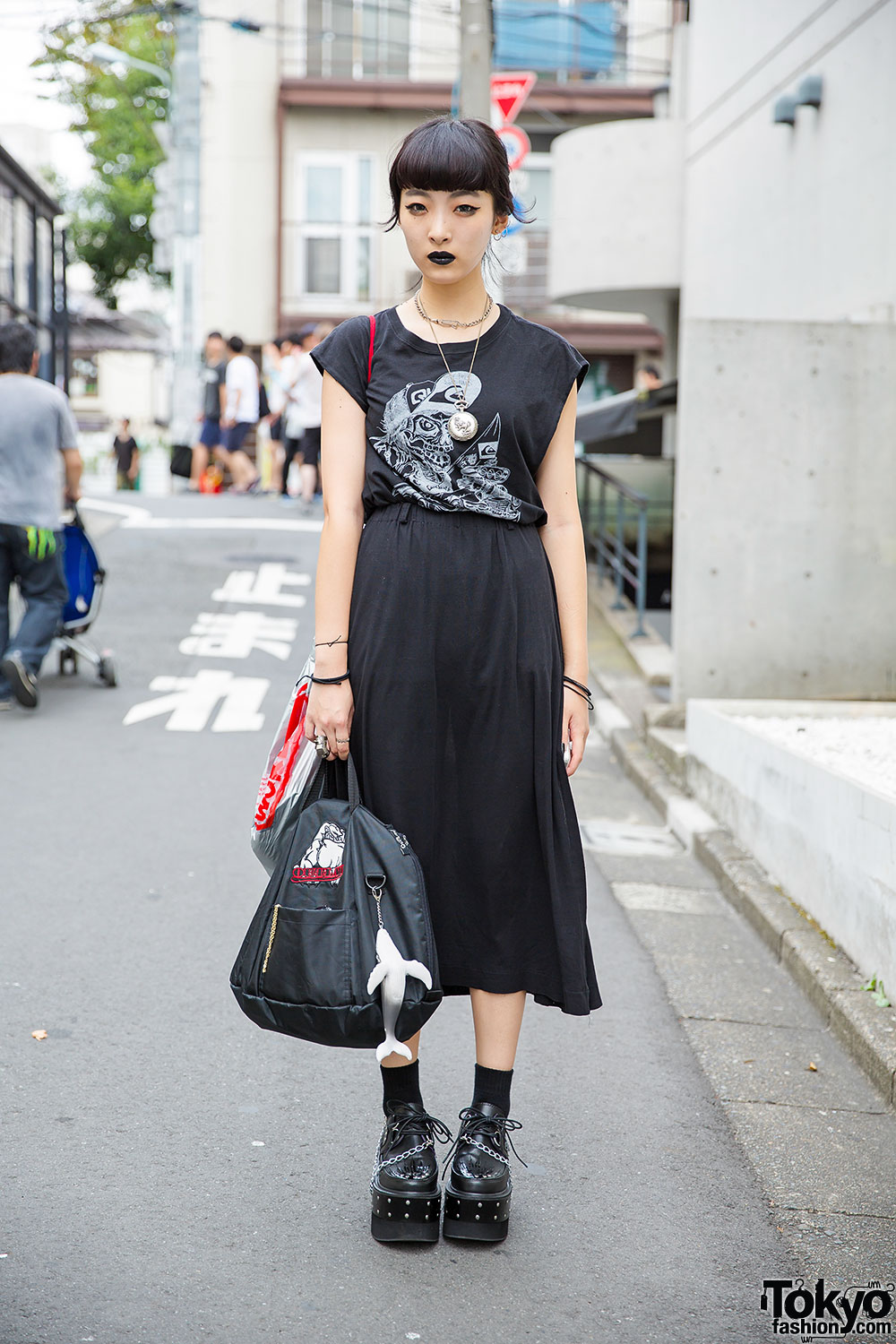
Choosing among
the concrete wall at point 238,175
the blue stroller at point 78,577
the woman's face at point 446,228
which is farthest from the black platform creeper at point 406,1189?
the concrete wall at point 238,175

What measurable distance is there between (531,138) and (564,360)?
80.0ft

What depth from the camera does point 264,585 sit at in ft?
38.1

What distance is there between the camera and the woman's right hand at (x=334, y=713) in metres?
2.61

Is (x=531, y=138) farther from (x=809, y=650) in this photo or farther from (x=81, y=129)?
(x=809, y=650)

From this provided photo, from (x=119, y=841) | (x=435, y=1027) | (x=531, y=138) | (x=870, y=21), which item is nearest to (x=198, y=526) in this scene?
(x=870, y=21)

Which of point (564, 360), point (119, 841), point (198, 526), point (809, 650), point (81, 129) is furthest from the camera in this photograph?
point (81, 129)

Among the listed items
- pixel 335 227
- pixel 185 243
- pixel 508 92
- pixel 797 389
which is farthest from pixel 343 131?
pixel 797 389

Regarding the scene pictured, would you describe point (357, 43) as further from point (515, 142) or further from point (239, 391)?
point (515, 142)

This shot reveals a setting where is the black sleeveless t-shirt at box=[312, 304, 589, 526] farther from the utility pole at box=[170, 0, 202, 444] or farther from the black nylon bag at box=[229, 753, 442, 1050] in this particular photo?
the utility pole at box=[170, 0, 202, 444]

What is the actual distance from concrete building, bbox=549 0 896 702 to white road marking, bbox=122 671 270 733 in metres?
2.39

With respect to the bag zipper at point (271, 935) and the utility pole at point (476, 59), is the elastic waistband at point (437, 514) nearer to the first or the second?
the bag zipper at point (271, 935)

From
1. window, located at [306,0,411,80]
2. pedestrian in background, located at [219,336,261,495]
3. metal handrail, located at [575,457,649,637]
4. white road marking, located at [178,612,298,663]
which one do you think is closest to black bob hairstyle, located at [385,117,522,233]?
metal handrail, located at [575,457,649,637]

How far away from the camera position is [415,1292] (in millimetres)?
2525

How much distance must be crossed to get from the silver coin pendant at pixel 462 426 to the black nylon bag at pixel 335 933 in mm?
706
